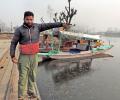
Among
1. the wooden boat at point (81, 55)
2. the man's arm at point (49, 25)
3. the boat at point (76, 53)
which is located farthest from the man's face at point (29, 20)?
the wooden boat at point (81, 55)

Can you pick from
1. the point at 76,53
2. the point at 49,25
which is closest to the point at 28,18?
the point at 49,25

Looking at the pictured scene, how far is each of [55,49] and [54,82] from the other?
12007mm

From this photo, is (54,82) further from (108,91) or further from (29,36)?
(29,36)

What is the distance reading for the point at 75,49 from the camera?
29.3 metres

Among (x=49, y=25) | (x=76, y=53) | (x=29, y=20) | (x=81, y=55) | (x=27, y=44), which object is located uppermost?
(x=29, y=20)

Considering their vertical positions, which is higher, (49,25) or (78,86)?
(49,25)

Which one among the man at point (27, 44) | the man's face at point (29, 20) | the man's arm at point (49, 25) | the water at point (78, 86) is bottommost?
the water at point (78, 86)

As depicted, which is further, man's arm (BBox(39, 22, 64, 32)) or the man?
man's arm (BBox(39, 22, 64, 32))

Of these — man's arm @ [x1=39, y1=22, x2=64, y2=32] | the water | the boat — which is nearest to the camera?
man's arm @ [x1=39, y1=22, x2=64, y2=32]

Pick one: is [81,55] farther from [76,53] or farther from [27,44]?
[27,44]

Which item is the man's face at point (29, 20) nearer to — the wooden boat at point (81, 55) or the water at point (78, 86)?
the water at point (78, 86)

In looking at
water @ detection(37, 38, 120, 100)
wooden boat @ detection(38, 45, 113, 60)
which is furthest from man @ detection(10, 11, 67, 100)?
wooden boat @ detection(38, 45, 113, 60)

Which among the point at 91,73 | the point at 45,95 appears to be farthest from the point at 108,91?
the point at 91,73

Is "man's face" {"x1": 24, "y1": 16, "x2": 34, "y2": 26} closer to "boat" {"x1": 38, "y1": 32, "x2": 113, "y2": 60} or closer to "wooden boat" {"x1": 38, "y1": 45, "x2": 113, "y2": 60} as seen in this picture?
"boat" {"x1": 38, "y1": 32, "x2": 113, "y2": 60}
